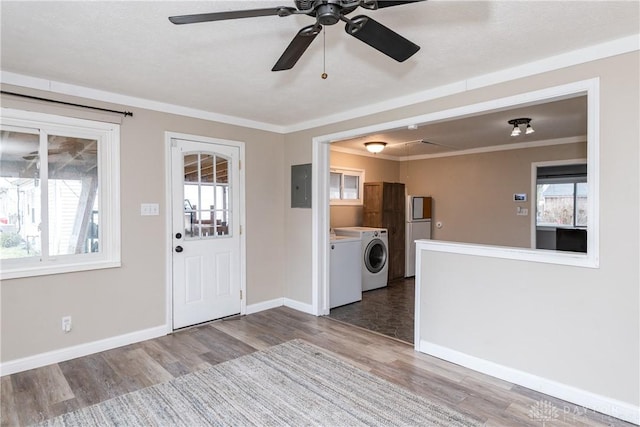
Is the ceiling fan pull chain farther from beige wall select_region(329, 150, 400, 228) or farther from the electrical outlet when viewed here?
beige wall select_region(329, 150, 400, 228)

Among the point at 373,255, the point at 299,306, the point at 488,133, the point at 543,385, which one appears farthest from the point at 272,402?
the point at 488,133

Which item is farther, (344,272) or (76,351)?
(344,272)

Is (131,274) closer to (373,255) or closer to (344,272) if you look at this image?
(344,272)

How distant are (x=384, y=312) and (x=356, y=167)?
283 centimetres

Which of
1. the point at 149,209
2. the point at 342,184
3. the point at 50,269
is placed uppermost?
the point at 342,184

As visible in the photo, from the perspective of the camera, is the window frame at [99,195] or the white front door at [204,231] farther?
the white front door at [204,231]

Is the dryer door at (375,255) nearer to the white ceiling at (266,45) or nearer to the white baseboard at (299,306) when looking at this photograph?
the white baseboard at (299,306)

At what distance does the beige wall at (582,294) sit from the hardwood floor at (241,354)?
26cm

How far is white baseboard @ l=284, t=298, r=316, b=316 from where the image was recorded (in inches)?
174

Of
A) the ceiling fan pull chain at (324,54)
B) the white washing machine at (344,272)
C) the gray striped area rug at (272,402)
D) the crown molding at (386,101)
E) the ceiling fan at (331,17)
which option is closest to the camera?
the ceiling fan at (331,17)

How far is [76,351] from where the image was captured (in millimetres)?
3129

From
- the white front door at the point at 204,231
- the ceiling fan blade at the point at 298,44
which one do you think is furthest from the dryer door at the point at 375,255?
the ceiling fan blade at the point at 298,44

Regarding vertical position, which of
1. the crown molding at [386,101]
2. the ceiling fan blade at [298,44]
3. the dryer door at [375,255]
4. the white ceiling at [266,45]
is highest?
the white ceiling at [266,45]

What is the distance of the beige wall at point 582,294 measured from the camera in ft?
7.26
